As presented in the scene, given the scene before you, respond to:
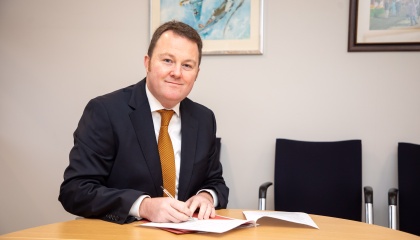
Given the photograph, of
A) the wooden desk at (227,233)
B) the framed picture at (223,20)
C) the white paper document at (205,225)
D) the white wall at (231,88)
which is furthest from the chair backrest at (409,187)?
the white paper document at (205,225)

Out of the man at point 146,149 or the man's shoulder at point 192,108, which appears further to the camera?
the man's shoulder at point 192,108

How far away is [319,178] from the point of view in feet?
10.5

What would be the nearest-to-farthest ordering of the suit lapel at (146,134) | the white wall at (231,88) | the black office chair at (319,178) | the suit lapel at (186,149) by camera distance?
1. the suit lapel at (146,134)
2. the suit lapel at (186,149)
3. the black office chair at (319,178)
4. the white wall at (231,88)

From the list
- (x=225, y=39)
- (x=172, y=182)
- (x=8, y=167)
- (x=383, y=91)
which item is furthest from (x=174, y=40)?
(x=8, y=167)

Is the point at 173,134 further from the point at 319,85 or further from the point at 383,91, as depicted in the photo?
the point at 383,91

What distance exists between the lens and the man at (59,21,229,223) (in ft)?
6.11

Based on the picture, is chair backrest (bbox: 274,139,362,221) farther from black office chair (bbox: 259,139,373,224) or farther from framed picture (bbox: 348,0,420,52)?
framed picture (bbox: 348,0,420,52)

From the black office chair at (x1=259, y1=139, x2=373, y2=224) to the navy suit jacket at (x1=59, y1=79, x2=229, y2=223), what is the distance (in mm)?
938

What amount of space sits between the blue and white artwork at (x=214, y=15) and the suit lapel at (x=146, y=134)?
4.66 ft

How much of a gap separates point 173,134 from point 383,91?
176cm

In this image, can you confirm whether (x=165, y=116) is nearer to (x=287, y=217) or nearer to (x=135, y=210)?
(x=135, y=210)

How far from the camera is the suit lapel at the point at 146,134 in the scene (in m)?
2.11

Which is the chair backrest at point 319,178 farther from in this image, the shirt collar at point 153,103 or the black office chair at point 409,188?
the shirt collar at point 153,103

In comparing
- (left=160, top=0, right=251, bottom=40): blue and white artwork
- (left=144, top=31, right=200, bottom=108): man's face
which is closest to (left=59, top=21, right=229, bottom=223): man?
(left=144, top=31, right=200, bottom=108): man's face
